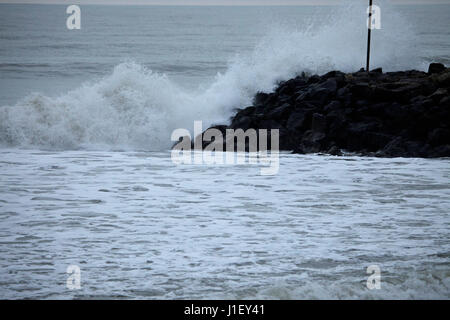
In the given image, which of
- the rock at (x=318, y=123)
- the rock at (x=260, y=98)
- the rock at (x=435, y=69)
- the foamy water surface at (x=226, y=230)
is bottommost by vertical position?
the foamy water surface at (x=226, y=230)

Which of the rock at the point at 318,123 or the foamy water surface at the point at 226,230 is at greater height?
the rock at the point at 318,123

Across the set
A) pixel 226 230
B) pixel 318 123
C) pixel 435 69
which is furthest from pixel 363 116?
pixel 226 230

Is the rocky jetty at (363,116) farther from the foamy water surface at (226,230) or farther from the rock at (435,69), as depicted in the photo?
the foamy water surface at (226,230)

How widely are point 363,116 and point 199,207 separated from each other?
572 centimetres

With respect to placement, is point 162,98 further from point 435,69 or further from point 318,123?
point 435,69

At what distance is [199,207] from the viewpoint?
7.79m

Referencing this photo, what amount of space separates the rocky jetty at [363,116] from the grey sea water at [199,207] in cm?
82

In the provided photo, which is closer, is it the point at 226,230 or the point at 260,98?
the point at 226,230

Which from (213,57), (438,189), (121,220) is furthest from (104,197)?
(213,57)

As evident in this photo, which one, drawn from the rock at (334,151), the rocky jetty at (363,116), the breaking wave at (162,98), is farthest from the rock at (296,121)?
the breaking wave at (162,98)

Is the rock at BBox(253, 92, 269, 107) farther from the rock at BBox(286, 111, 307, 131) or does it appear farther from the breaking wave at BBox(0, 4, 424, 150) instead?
the rock at BBox(286, 111, 307, 131)

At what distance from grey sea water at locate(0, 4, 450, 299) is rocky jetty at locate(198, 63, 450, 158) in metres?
0.82

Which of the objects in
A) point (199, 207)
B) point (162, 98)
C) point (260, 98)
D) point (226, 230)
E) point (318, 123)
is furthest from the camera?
point (162, 98)

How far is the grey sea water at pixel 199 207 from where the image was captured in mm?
5328
